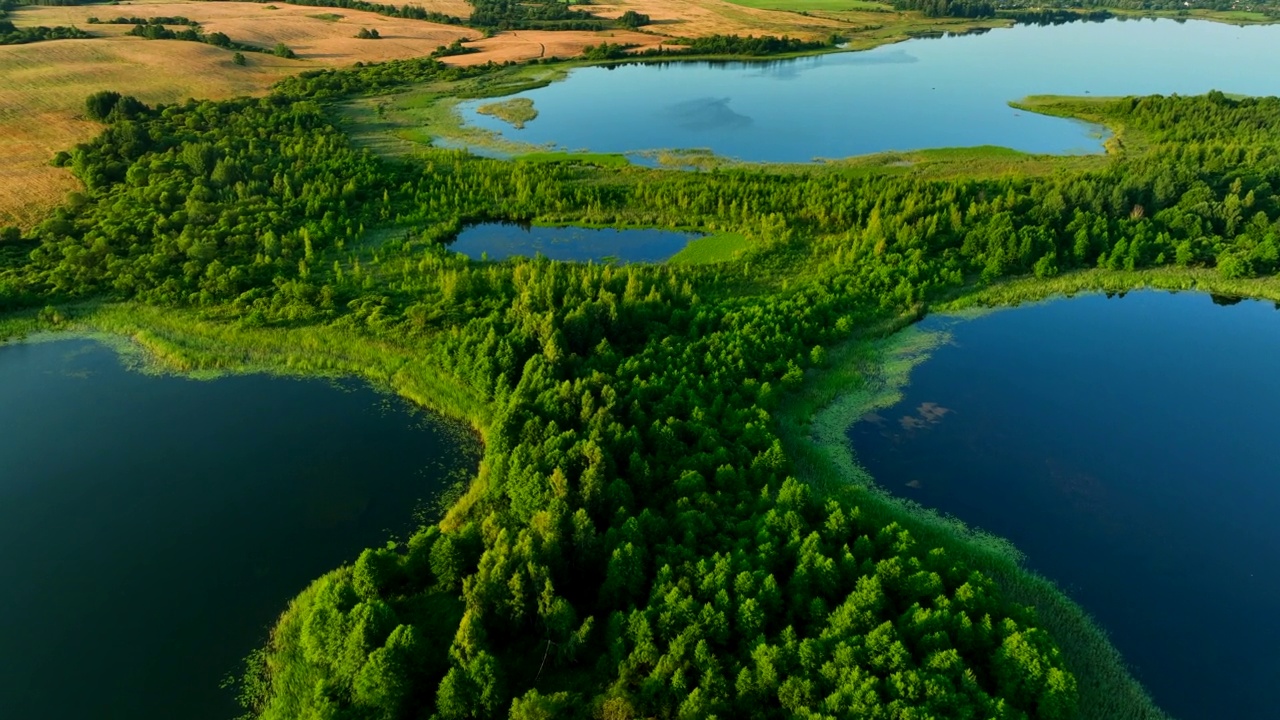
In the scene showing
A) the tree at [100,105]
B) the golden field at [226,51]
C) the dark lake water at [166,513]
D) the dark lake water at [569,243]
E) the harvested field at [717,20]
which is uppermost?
the harvested field at [717,20]

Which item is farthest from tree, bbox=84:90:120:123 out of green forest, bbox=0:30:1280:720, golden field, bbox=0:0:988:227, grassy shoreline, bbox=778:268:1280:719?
grassy shoreline, bbox=778:268:1280:719

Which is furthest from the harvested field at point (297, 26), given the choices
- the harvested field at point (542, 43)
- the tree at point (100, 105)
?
the tree at point (100, 105)

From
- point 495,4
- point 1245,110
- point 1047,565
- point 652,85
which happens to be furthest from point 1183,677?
point 495,4

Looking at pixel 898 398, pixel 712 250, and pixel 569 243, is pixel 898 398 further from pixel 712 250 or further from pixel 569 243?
pixel 569 243

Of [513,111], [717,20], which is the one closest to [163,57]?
[513,111]

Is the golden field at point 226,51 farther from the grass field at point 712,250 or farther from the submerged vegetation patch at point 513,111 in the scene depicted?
the grass field at point 712,250
